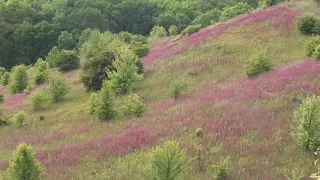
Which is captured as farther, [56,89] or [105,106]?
[56,89]

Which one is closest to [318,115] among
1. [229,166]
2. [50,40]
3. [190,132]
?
[229,166]

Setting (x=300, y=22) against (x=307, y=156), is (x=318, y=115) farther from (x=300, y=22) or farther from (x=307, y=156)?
(x=300, y=22)

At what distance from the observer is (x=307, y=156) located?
17.6 metres

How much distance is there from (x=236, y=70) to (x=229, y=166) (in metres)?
16.0

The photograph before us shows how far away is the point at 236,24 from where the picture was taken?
43.4 m

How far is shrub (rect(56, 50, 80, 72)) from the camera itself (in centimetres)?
4737

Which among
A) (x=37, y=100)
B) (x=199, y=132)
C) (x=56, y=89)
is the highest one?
(x=56, y=89)

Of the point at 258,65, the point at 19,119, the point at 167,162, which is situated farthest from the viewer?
the point at 258,65

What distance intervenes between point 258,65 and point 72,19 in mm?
75693

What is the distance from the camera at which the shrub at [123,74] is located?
31547 millimetres

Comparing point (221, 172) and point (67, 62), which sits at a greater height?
point (67, 62)

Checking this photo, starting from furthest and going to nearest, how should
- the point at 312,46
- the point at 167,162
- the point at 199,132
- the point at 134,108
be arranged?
the point at 312,46 < the point at 134,108 < the point at 199,132 < the point at 167,162

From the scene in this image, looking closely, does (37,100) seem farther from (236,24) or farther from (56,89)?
(236,24)

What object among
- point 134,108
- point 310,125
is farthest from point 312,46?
point 310,125
